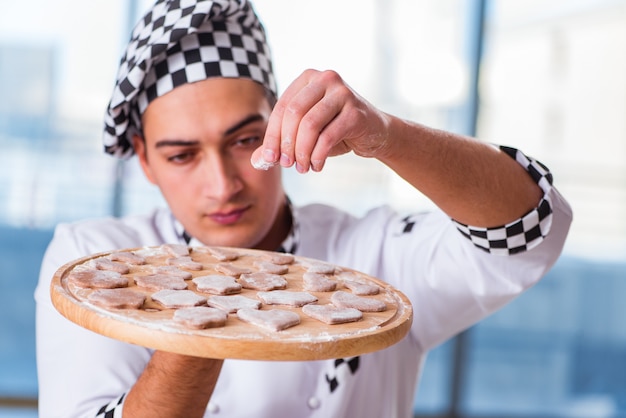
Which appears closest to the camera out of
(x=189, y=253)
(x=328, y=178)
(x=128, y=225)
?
(x=189, y=253)

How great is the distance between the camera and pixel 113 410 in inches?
46.2

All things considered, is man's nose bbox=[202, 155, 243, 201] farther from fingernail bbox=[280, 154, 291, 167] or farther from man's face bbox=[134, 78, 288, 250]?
fingernail bbox=[280, 154, 291, 167]

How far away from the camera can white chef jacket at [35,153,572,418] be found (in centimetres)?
135

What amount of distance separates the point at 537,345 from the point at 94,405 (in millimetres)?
3068

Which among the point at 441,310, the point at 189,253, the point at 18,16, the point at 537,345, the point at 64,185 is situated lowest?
the point at 537,345

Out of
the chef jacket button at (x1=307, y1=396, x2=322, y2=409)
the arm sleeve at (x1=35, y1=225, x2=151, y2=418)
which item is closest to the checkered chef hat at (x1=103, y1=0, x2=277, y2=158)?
the arm sleeve at (x1=35, y1=225, x2=151, y2=418)

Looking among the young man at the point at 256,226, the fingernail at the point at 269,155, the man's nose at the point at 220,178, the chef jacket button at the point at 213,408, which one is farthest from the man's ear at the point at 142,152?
the fingernail at the point at 269,155

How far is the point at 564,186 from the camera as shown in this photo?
146 inches

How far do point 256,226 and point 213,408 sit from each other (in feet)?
1.32

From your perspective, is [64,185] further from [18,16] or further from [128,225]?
[128,225]

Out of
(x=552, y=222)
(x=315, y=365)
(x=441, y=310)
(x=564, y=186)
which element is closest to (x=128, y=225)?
(x=315, y=365)

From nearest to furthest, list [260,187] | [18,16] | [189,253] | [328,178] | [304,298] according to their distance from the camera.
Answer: [304,298], [189,253], [260,187], [18,16], [328,178]

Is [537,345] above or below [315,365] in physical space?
below

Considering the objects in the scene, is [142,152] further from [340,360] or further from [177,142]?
[340,360]
